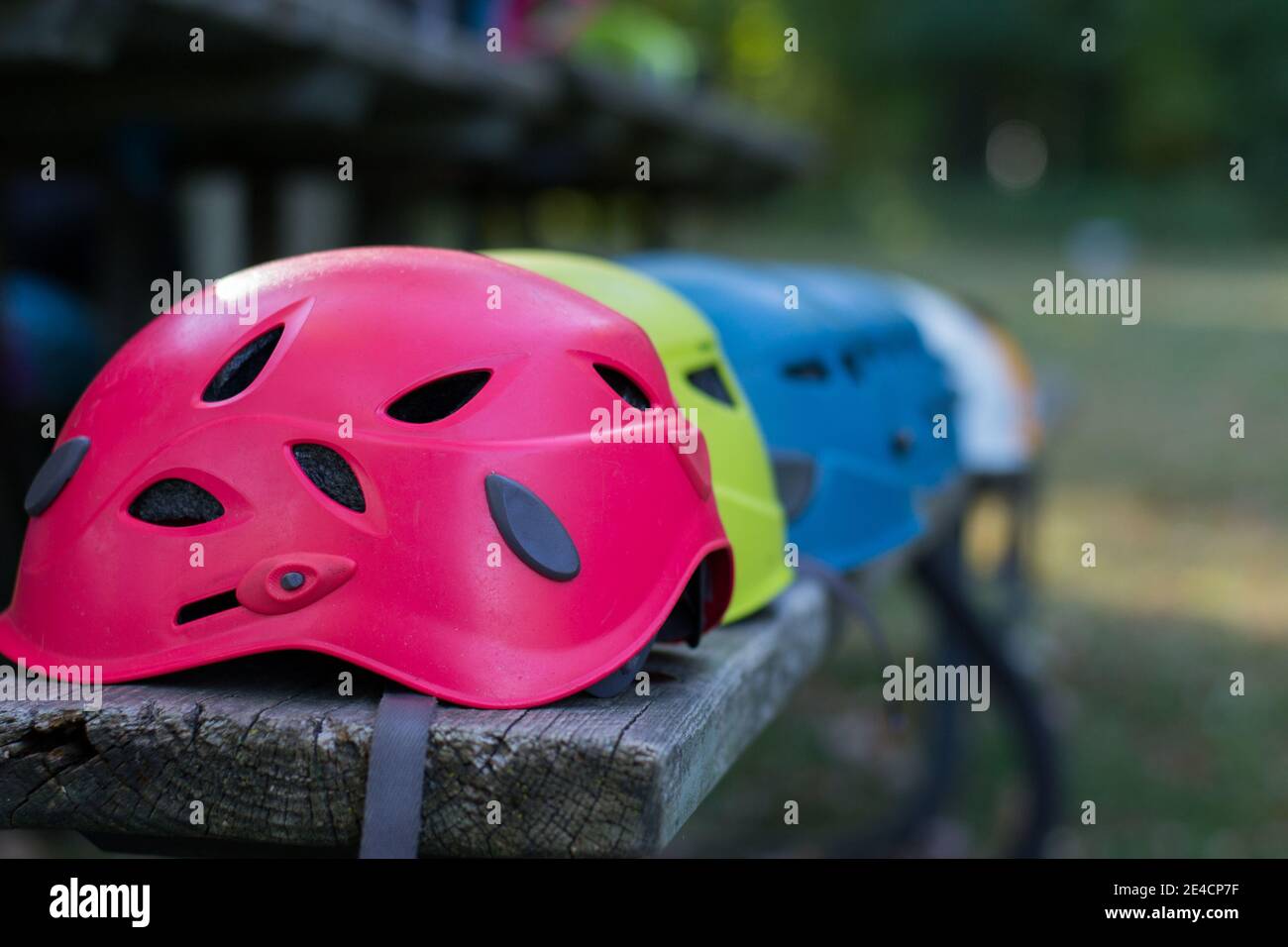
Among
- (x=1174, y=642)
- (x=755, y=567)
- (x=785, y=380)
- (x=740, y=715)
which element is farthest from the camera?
(x=1174, y=642)

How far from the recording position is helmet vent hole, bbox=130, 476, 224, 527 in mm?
1474

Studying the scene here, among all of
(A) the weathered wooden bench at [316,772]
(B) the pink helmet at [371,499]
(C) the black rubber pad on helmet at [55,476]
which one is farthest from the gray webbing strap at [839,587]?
(C) the black rubber pad on helmet at [55,476]

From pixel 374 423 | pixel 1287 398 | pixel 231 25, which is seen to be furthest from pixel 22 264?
pixel 1287 398

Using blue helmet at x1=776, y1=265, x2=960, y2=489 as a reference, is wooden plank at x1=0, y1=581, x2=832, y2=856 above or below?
below

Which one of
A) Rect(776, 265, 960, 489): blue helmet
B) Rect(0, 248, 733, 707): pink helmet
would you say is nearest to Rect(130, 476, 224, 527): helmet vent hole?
Rect(0, 248, 733, 707): pink helmet

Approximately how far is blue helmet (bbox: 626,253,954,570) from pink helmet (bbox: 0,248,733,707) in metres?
0.77

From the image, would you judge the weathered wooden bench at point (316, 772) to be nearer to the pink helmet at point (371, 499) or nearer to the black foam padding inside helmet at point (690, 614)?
the pink helmet at point (371, 499)

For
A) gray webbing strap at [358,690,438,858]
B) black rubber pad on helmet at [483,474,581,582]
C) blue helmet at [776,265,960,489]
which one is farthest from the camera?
blue helmet at [776,265,960,489]

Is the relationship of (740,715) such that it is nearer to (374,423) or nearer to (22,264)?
(374,423)

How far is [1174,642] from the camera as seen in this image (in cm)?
720

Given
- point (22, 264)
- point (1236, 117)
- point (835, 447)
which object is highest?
point (1236, 117)

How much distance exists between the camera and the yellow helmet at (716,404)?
189 cm

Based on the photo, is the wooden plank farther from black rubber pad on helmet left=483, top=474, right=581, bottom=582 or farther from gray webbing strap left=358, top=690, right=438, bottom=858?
black rubber pad on helmet left=483, top=474, right=581, bottom=582

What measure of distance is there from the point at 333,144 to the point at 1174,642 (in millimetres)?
5050
